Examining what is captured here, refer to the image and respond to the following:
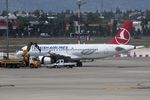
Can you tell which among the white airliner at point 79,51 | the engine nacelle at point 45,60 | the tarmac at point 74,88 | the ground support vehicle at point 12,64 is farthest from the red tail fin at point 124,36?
the tarmac at point 74,88

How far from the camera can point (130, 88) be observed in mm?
39406

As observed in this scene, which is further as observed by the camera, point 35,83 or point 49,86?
point 35,83

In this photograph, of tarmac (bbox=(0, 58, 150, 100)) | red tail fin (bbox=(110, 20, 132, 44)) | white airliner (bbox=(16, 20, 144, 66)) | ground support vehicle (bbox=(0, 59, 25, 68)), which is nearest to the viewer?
tarmac (bbox=(0, 58, 150, 100))

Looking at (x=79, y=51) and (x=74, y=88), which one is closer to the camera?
(x=74, y=88)

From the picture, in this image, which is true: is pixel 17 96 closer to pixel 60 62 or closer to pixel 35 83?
pixel 35 83

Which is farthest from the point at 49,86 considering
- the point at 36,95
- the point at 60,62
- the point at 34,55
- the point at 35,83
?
the point at 34,55

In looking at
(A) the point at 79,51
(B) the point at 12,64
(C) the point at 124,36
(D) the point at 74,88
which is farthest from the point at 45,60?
(D) the point at 74,88

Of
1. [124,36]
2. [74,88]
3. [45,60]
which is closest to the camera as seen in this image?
[74,88]

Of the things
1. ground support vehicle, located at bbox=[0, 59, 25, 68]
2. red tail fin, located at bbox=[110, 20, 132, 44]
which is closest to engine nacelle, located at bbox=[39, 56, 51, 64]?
ground support vehicle, located at bbox=[0, 59, 25, 68]

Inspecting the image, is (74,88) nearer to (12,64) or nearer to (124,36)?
(12,64)

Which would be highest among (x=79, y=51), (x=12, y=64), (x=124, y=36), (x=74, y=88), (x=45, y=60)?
(x=124, y=36)

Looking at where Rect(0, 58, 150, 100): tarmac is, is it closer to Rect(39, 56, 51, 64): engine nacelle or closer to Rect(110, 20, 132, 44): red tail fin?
Rect(39, 56, 51, 64): engine nacelle

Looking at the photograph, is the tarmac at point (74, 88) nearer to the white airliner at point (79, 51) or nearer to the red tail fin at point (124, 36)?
the white airliner at point (79, 51)

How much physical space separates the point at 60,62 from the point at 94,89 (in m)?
31.3
